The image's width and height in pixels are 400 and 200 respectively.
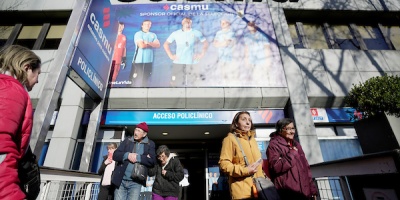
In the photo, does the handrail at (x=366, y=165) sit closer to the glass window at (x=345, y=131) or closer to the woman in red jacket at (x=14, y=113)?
the woman in red jacket at (x=14, y=113)

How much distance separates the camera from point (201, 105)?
279 inches

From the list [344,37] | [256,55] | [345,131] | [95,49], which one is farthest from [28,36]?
[344,37]

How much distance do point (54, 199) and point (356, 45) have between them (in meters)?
11.6

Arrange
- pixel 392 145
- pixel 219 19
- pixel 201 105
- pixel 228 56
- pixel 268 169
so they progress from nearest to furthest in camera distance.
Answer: pixel 268 169 → pixel 392 145 → pixel 201 105 → pixel 228 56 → pixel 219 19

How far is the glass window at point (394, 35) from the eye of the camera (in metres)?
8.86

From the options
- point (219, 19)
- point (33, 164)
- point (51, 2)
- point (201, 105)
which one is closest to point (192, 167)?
point (201, 105)

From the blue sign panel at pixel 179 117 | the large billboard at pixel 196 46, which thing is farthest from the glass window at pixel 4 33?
the blue sign panel at pixel 179 117

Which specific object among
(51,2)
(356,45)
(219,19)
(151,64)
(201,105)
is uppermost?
(51,2)

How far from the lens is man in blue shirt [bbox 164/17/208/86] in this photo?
23.7 feet

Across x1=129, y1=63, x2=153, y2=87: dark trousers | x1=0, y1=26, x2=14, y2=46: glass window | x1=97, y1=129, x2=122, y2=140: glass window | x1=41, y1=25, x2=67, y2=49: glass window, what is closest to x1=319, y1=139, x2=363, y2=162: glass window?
x1=129, y1=63, x2=153, y2=87: dark trousers

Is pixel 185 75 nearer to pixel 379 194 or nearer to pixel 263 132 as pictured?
pixel 263 132

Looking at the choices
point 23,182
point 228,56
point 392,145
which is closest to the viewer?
point 23,182

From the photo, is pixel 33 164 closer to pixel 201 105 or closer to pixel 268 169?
pixel 268 169

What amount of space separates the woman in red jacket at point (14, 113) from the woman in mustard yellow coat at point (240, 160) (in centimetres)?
183
